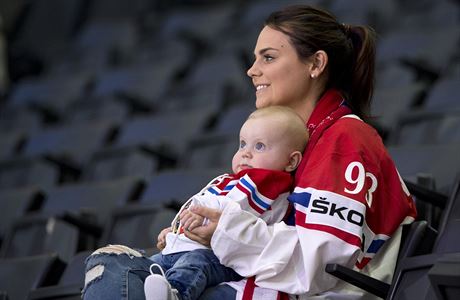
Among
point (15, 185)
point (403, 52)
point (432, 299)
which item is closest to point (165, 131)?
point (15, 185)

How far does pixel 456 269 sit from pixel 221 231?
1.72 feet

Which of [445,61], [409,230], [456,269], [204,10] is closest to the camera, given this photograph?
[456,269]

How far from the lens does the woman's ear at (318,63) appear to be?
2365 millimetres

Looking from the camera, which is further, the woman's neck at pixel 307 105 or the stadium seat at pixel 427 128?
the stadium seat at pixel 427 128

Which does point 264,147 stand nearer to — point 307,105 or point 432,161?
point 307,105

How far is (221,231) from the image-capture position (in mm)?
2066

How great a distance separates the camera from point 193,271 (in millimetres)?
2047

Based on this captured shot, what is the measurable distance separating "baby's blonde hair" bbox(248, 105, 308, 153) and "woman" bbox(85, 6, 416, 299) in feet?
0.08

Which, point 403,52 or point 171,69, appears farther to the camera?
point 171,69

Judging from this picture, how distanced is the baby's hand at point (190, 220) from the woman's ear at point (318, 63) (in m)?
0.48

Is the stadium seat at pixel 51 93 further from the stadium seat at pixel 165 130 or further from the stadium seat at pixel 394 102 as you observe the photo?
the stadium seat at pixel 394 102

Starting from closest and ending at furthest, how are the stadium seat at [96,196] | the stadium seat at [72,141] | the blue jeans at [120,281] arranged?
the blue jeans at [120,281] → the stadium seat at [96,196] → the stadium seat at [72,141]

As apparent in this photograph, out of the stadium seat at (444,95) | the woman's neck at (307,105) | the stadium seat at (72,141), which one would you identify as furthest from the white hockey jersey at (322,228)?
the stadium seat at (72,141)

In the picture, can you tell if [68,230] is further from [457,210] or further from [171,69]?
[171,69]
